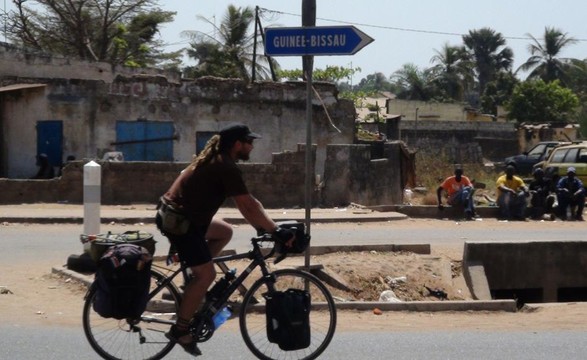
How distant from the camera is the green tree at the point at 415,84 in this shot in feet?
263

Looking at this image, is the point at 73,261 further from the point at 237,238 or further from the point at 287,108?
the point at 287,108

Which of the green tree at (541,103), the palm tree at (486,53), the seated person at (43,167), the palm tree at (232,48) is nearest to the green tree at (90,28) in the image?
the palm tree at (232,48)

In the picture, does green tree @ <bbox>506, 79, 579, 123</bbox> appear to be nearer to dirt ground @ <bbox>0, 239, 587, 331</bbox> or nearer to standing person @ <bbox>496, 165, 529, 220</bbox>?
standing person @ <bbox>496, 165, 529, 220</bbox>

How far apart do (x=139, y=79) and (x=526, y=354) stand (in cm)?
2238

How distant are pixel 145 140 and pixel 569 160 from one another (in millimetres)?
12332

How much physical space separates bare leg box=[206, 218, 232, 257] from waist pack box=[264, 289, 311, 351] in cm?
58

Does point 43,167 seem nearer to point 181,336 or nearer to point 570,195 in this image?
point 570,195

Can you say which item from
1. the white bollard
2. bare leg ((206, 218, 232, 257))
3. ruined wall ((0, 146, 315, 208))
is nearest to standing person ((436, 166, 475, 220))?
ruined wall ((0, 146, 315, 208))

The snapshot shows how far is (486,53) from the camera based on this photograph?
98125mm

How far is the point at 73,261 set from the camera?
11969 mm

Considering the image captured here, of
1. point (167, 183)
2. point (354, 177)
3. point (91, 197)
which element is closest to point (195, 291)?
point (91, 197)

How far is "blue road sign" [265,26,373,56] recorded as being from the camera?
933 cm

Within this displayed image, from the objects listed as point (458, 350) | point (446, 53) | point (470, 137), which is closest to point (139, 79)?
point (458, 350)

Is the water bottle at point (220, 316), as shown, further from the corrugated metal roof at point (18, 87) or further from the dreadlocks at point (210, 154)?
the corrugated metal roof at point (18, 87)
